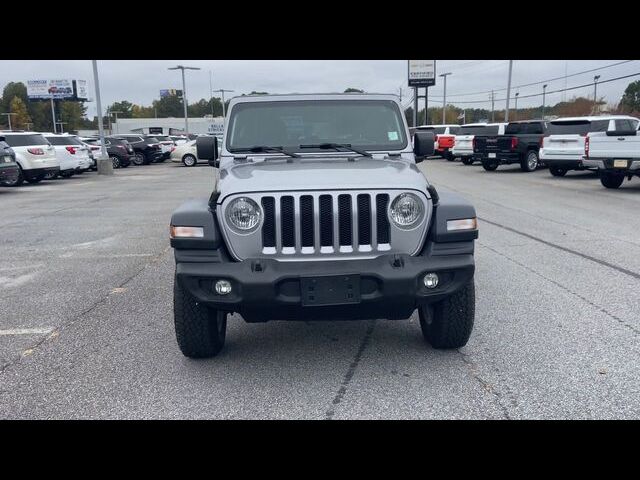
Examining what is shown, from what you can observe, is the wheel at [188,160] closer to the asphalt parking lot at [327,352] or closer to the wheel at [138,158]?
the wheel at [138,158]

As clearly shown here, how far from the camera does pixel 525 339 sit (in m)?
4.61

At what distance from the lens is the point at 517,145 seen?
71.0ft

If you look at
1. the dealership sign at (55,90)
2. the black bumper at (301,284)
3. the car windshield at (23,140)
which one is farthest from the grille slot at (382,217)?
the dealership sign at (55,90)

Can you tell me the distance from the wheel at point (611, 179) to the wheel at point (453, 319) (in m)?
12.7

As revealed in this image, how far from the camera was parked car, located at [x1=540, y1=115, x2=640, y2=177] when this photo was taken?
17.7 m

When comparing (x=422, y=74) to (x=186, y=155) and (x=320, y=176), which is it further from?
(x=320, y=176)

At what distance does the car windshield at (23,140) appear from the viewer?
1828cm

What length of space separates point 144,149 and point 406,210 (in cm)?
3197

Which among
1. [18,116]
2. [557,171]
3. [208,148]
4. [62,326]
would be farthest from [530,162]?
[18,116]

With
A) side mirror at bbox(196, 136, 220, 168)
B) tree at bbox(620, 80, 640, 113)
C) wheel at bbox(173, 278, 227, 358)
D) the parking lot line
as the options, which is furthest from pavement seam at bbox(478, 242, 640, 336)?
tree at bbox(620, 80, 640, 113)

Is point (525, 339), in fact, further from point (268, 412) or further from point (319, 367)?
point (268, 412)

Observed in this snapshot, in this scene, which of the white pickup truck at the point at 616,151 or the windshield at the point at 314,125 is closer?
the windshield at the point at 314,125

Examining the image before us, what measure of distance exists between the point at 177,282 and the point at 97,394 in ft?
2.88
